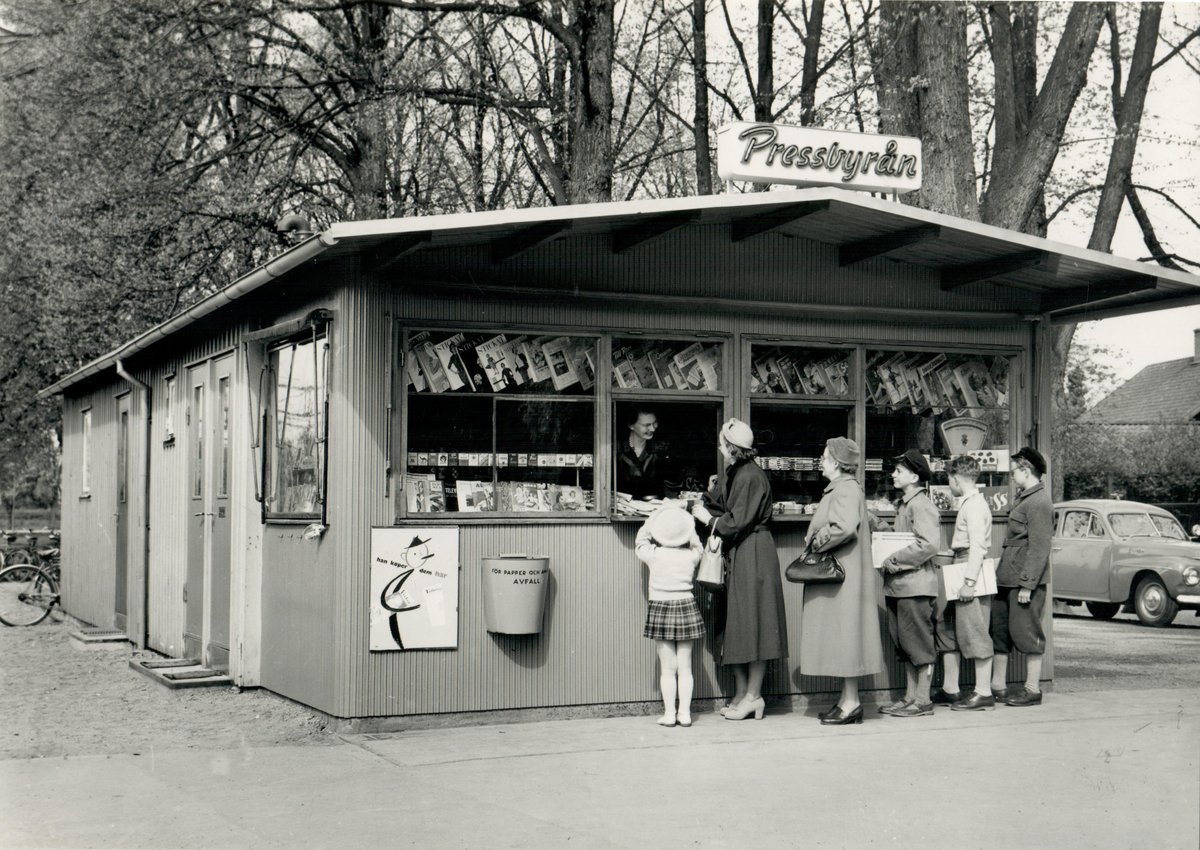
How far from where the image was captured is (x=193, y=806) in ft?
21.9

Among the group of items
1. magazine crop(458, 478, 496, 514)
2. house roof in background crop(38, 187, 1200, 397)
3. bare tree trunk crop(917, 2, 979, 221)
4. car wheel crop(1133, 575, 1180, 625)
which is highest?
bare tree trunk crop(917, 2, 979, 221)

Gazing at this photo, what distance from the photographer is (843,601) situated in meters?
9.13

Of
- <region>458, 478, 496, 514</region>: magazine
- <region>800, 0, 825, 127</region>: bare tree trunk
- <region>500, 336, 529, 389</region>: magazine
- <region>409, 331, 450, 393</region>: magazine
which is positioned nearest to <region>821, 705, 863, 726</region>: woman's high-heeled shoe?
<region>458, 478, 496, 514</region>: magazine

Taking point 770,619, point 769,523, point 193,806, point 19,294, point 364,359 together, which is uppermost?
point 19,294

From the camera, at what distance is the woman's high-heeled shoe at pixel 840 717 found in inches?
361

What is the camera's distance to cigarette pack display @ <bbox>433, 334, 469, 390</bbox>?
914 centimetres

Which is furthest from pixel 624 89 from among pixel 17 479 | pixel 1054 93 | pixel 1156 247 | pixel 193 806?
pixel 17 479

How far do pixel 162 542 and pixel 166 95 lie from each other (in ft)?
24.1

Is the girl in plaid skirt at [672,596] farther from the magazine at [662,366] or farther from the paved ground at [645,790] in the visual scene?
the magazine at [662,366]

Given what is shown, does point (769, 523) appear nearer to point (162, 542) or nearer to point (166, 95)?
point (162, 542)

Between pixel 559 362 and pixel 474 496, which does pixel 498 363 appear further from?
pixel 474 496

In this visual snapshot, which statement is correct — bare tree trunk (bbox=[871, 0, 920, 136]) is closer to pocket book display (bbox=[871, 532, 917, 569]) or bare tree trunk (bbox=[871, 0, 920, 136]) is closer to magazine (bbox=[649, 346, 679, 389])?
magazine (bbox=[649, 346, 679, 389])

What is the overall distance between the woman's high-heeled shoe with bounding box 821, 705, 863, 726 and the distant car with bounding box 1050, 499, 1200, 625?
11.9 meters

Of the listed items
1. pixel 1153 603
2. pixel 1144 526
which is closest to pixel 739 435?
pixel 1153 603
